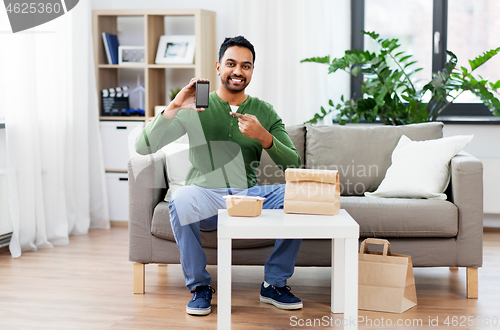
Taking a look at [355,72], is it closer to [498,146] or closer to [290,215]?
[498,146]

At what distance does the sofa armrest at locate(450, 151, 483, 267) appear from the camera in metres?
2.29

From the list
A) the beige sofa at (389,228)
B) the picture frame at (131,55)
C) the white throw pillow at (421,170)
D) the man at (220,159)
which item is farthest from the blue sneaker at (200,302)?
the picture frame at (131,55)

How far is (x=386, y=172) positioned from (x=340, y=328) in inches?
39.3

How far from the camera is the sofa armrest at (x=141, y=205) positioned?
2.35 m

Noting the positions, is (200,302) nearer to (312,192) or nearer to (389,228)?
(312,192)

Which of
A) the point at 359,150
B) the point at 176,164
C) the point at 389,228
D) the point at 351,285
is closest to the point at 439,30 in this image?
the point at 359,150

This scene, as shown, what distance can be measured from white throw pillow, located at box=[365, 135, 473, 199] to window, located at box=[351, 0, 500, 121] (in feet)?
4.39

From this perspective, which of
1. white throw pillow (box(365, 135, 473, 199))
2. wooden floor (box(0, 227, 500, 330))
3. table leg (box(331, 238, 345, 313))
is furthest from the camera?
white throw pillow (box(365, 135, 473, 199))

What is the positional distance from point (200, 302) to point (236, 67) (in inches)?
37.8

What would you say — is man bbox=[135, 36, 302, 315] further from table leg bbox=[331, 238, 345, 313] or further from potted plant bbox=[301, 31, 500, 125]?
potted plant bbox=[301, 31, 500, 125]

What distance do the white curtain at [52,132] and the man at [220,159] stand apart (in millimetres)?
1241

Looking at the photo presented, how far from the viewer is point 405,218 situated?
7.52ft

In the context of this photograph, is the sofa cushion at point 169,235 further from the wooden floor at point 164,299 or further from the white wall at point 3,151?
the white wall at point 3,151

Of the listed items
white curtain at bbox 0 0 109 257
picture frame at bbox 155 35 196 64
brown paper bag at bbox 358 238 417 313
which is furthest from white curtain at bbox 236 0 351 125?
brown paper bag at bbox 358 238 417 313
